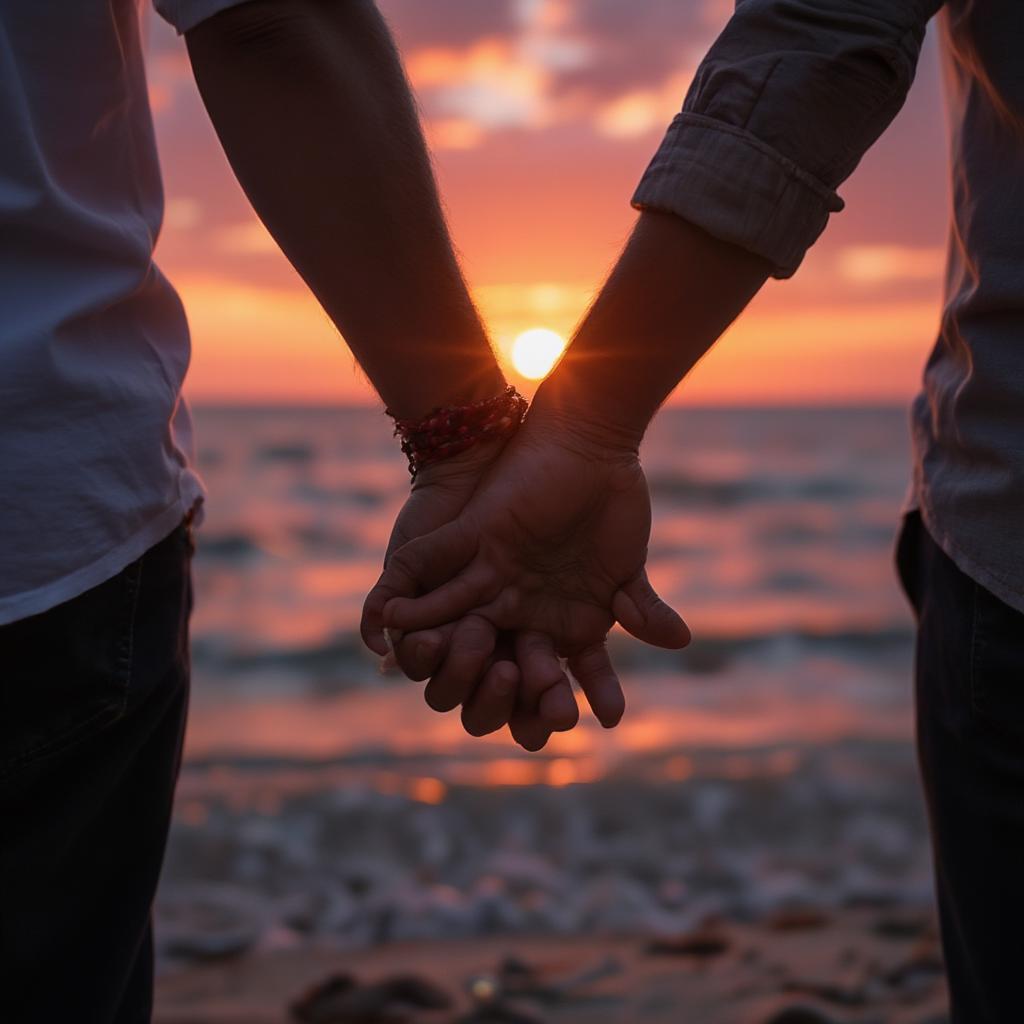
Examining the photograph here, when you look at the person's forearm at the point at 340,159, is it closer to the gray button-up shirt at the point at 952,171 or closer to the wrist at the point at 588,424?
the wrist at the point at 588,424

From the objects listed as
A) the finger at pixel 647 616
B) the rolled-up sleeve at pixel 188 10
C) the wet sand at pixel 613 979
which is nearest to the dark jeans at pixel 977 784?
the finger at pixel 647 616

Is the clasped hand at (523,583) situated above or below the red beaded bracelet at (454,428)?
below

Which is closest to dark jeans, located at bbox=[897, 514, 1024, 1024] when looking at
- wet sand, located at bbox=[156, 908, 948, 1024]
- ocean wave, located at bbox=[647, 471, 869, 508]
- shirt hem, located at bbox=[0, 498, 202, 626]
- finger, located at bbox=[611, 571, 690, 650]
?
finger, located at bbox=[611, 571, 690, 650]

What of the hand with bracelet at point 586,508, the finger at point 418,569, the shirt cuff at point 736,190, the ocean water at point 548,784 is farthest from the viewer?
the ocean water at point 548,784

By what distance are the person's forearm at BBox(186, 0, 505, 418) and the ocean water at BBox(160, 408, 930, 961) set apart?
2762 mm

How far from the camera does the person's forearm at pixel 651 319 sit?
61.7 inches

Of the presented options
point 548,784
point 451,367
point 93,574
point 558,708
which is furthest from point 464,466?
point 548,784

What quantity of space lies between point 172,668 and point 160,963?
7.91ft

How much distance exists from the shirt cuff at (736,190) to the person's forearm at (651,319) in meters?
0.03

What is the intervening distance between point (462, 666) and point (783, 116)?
0.89m

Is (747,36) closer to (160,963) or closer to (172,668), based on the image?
(172,668)

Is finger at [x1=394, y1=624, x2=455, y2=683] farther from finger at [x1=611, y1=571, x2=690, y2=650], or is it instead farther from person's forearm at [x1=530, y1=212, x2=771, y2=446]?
person's forearm at [x1=530, y1=212, x2=771, y2=446]

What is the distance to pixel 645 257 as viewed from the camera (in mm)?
1581

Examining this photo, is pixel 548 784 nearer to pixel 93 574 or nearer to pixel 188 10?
pixel 93 574
